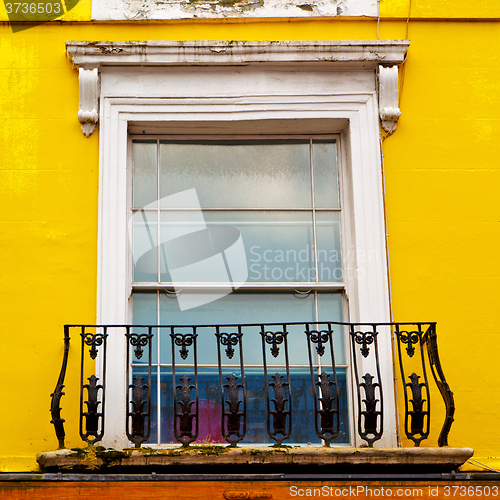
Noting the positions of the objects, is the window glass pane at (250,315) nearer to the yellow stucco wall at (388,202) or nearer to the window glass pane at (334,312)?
the window glass pane at (334,312)

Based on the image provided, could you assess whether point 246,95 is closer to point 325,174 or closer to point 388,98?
point 325,174

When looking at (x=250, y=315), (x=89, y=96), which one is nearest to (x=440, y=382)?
(x=250, y=315)

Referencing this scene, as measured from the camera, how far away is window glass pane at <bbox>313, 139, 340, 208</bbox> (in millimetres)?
5957

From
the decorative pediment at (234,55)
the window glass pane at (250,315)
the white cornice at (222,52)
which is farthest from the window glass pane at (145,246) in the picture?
the white cornice at (222,52)

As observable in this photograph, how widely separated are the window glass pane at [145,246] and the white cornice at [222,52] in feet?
3.81

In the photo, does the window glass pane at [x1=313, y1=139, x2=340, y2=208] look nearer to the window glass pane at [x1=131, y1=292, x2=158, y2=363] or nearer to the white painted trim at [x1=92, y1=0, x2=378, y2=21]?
the white painted trim at [x1=92, y1=0, x2=378, y2=21]

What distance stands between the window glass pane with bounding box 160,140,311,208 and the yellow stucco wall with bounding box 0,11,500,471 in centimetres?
63

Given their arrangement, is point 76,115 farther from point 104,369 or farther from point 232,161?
point 104,369

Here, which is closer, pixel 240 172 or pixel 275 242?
pixel 275 242

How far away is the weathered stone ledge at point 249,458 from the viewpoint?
15.2 feet

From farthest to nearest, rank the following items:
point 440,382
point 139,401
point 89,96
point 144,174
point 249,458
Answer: point 144,174, point 89,96, point 440,382, point 139,401, point 249,458

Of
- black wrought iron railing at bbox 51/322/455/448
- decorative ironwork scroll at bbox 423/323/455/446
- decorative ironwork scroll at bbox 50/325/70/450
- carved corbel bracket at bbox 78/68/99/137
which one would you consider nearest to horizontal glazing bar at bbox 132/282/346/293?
black wrought iron railing at bbox 51/322/455/448

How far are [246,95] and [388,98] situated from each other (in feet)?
3.49

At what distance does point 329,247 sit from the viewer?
586 cm
